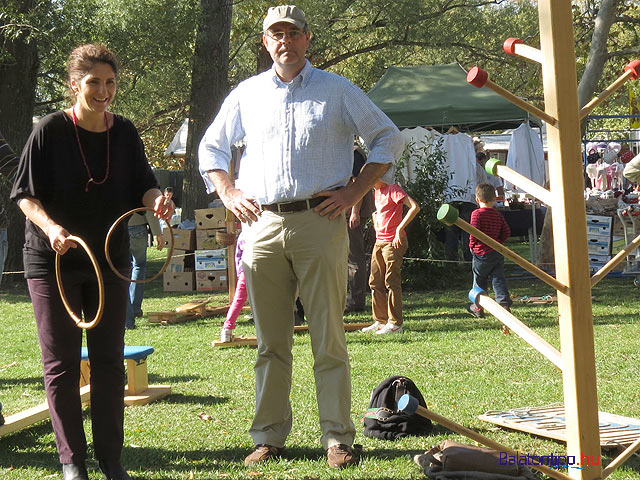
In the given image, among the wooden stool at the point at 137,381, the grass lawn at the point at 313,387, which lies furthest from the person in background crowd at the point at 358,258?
the wooden stool at the point at 137,381

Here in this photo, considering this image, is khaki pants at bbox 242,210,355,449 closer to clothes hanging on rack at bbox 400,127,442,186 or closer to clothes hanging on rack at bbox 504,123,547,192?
clothes hanging on rack at bbox 400,127,442,186

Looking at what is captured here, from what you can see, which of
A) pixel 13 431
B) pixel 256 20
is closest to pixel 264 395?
pixel 13 431

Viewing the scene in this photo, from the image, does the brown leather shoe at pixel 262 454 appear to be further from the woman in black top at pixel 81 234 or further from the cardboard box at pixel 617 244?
the cardboard box at pixel 617 244

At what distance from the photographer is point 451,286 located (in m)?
12.8

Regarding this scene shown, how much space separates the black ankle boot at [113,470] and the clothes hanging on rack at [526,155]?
11.1m

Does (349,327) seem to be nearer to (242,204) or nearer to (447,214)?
(242,204)

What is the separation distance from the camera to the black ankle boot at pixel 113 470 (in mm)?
4082

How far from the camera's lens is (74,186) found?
4008 millimetres

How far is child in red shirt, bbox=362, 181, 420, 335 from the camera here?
8.63 m

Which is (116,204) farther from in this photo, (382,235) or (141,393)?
(382,235)

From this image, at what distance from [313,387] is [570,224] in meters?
3.70

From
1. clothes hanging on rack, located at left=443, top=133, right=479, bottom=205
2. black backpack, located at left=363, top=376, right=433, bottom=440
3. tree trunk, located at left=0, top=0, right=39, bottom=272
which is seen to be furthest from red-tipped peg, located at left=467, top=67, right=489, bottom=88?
tree trunk, located at left=0, top=0, right=39, bottom=272

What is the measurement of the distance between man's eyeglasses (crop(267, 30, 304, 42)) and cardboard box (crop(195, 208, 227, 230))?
10.5m

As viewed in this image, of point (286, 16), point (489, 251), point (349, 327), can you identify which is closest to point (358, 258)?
point (349, 327)
